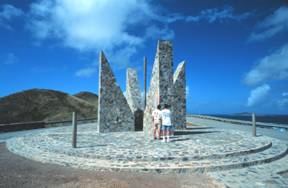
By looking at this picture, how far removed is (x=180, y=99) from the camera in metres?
16.7

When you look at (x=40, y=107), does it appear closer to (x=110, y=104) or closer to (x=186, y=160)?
(x=110, y=104)

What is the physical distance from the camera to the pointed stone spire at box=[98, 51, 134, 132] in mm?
14883

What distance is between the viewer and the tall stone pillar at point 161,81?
12734 millimetres

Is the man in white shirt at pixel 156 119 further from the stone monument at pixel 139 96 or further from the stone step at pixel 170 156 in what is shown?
the stone step at pixel 170 156

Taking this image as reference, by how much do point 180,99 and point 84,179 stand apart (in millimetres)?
11265

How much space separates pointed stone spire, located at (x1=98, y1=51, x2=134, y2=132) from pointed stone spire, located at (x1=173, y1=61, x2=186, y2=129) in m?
3.16

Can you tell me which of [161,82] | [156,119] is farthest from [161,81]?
[156,119]

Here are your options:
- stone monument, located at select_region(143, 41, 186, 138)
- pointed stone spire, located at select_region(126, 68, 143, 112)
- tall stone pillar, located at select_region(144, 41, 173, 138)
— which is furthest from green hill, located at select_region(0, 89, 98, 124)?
tall stone pillar, located at select_region(144, 41, 173, 138)

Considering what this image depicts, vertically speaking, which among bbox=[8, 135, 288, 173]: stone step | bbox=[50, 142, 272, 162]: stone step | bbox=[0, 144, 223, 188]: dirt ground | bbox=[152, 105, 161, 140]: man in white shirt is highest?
bbox=[152, 105, 161, 140]: man in white shirt

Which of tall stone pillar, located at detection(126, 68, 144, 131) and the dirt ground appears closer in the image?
the dirt ground

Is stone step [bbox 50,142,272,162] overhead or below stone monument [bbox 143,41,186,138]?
below

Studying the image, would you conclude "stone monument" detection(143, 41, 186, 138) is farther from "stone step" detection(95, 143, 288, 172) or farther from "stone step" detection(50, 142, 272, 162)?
"stone step" detection(95, 143, 288, 172)

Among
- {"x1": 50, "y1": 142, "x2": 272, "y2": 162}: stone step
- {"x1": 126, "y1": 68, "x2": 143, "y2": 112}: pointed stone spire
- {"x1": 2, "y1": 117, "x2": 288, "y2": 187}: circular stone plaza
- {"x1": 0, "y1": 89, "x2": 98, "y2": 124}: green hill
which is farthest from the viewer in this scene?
{"x1": 0, "y1": 89, "x2": 98, "y2": 124}: green hill

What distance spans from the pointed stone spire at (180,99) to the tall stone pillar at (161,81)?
3390 millimetres
